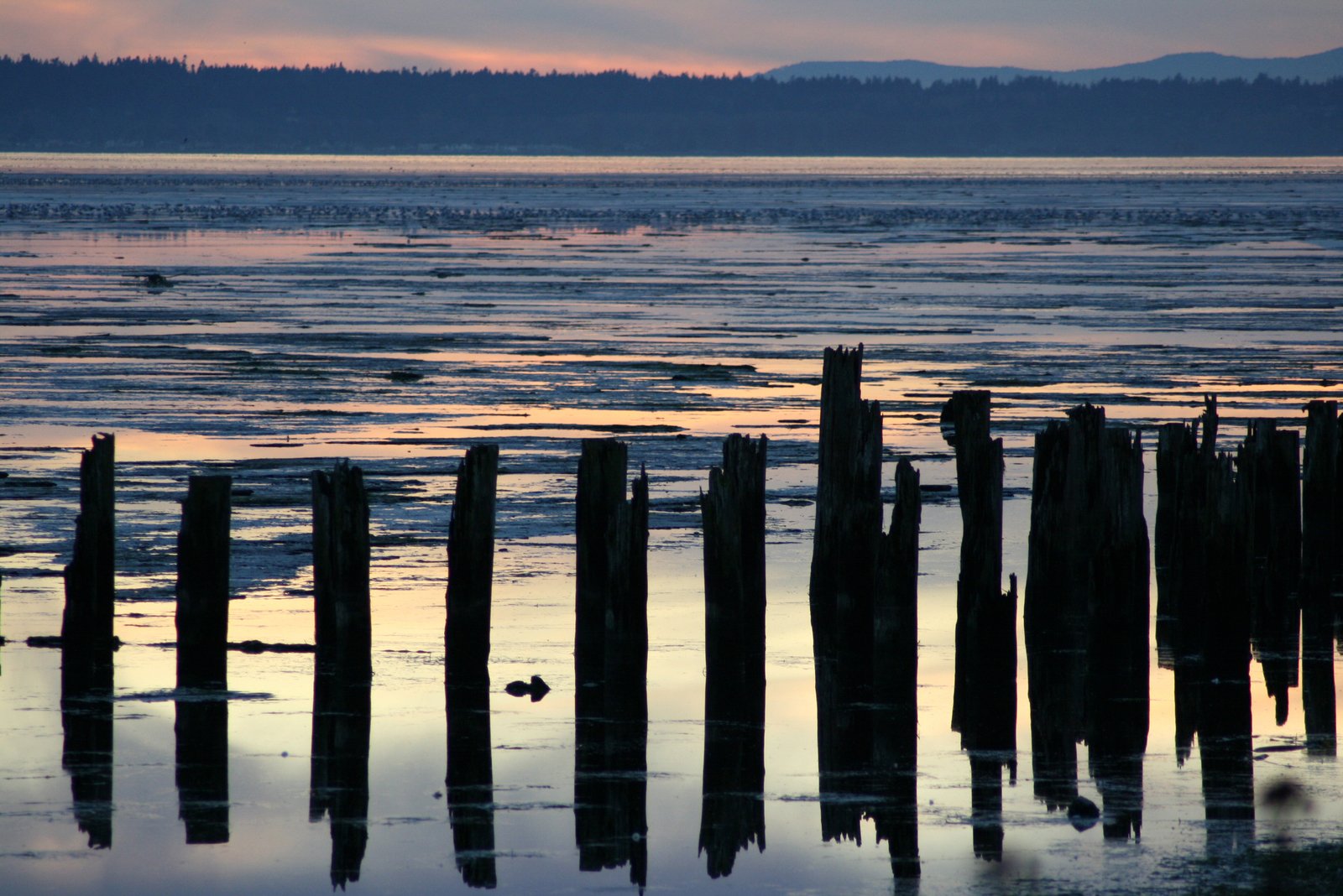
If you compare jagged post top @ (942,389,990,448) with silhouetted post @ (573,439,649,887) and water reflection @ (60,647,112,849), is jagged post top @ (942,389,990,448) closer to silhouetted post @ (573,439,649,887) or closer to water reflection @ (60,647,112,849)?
silhouetted post @ (573,439,649,887)

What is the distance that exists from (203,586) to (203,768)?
4.99 ft

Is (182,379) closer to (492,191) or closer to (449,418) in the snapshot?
(449,418)

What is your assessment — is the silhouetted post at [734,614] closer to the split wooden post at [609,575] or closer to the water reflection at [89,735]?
the split wooden post at [609,575]

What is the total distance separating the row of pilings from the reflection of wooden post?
11mm

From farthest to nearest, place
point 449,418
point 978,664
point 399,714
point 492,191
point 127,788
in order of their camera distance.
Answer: point 492,191 < point 449,418 < point 978,664 < point 399,714 < point 127,788

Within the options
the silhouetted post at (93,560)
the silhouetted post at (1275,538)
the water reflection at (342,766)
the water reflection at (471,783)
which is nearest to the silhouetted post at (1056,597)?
the silhouetted post at (1275,538)

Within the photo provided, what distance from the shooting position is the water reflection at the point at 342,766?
8164 mm

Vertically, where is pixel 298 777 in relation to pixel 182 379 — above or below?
below

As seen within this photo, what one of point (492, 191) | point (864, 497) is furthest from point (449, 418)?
point (492, 191)

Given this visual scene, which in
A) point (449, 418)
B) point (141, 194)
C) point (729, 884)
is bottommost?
point (729, 884)

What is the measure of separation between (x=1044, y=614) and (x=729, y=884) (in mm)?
3930

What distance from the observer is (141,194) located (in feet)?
364

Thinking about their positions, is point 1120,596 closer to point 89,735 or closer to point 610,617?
point 610,617

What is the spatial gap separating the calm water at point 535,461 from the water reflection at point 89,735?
57 millimetres
